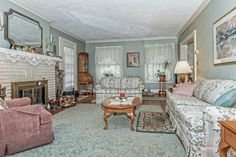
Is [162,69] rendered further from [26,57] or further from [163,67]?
[26,57]

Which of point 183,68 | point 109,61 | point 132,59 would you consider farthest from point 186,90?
point 109,61

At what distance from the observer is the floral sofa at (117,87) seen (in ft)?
20.2

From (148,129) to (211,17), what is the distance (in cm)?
273

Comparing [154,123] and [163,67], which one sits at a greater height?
[163,67]

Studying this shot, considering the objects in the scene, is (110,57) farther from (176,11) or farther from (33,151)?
(33,151)

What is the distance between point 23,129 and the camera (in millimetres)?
2438

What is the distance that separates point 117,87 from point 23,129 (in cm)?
427

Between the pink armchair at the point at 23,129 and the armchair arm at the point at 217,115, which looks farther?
the pink armchair at the point at 23,129

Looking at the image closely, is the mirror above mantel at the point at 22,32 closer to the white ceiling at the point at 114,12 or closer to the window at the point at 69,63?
the white ceiling at the point at 114,12

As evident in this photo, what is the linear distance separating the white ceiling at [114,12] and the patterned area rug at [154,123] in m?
2.57

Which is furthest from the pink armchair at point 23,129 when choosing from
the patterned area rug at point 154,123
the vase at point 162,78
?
the vase at point 162,78

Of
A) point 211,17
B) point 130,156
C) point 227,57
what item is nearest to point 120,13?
point 211,17

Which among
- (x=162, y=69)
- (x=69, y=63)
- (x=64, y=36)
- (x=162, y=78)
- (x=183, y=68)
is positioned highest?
(x=64, y=36)

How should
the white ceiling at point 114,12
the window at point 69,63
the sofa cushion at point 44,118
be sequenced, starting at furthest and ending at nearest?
1. the window at point 69,63
2. the white ceiling at point 114,12
3. the sofa cushion at point 44,118
